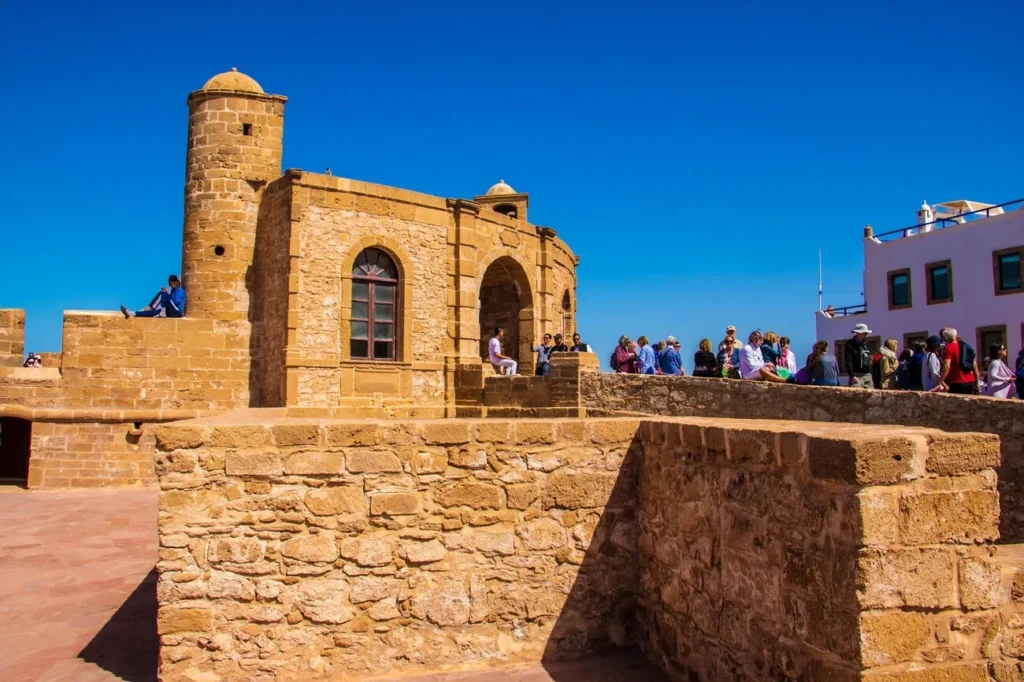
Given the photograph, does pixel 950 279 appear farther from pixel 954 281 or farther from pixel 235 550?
pixel 235 550

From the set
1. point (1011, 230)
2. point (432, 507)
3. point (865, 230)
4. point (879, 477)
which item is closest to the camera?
point (879, 477)

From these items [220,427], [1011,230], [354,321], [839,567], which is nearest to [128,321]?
[354,321]

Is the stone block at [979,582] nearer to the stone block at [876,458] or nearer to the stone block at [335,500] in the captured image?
the stone block at [876,458]

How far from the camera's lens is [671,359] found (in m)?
14.0

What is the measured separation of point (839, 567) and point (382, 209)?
13.5 meters

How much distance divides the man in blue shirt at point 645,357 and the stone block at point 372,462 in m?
9.93

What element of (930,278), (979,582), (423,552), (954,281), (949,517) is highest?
(930,278)

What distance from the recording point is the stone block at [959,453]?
3344 mm

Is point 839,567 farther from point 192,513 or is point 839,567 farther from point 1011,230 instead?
point 1011,230

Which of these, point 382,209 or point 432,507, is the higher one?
point 382,209

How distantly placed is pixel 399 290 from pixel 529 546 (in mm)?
11502

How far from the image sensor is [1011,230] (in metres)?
24.0

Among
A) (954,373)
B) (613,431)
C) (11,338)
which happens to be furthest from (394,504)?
(11,338)

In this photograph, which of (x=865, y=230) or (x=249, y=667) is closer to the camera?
(x=249, y=667)
